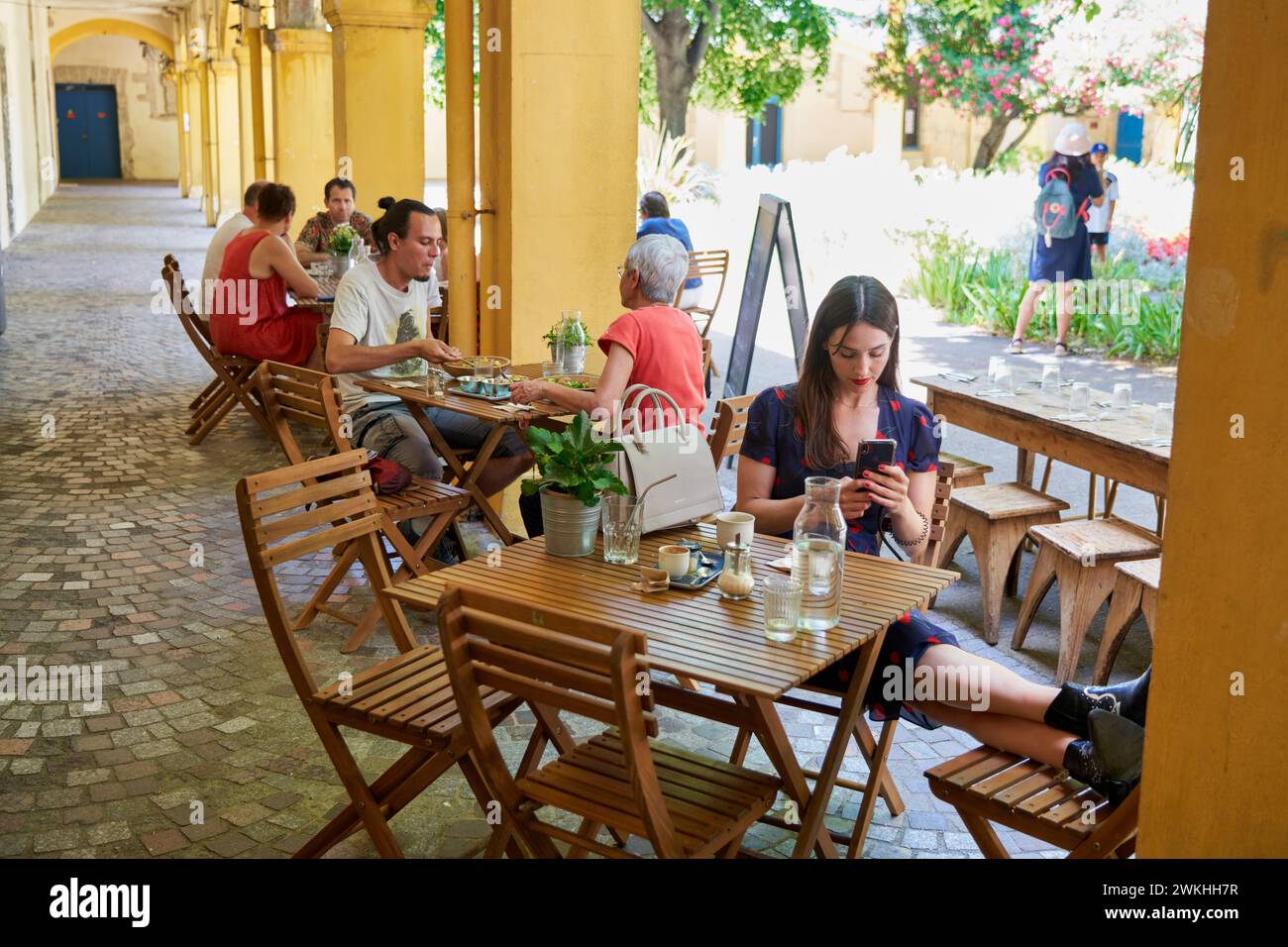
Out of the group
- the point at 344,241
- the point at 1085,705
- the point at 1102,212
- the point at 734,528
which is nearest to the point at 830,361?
the point at 734,528

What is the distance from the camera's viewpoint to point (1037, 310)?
492 inches

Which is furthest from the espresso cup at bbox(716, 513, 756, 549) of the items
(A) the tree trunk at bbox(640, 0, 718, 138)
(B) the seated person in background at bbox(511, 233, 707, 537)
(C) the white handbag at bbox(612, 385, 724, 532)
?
(A) the tree trunk at bbox(640, 0, 718, 138)

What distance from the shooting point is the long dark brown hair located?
3.86 metres

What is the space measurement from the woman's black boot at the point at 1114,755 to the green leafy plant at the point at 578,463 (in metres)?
1.25

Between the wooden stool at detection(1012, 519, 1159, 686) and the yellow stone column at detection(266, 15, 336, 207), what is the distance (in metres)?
10.8

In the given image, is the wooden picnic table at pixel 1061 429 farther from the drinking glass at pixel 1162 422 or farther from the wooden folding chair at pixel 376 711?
the wooden folding chair at pixel 376 711

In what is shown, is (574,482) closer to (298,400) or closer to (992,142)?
(298,400)

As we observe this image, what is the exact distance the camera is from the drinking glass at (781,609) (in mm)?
2996

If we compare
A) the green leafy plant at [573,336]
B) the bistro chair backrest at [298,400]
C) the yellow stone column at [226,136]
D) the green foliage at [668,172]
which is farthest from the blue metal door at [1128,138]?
the bistro chair backrest at [298,400]

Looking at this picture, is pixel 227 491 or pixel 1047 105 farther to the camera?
pixel 1047 105
